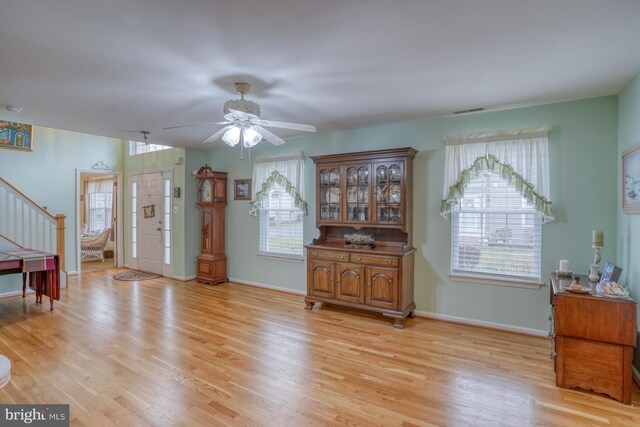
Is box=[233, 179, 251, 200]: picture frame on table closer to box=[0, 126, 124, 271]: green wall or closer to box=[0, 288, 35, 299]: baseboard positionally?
box=[0, 126, 124, 271]: green wall

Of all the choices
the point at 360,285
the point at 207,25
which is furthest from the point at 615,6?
the point at 360,285

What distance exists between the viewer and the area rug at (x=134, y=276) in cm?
621

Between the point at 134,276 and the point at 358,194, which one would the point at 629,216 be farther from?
the point at 134,276

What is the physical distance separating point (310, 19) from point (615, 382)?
10.6 feet

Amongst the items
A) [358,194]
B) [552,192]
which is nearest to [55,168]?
[358,194]

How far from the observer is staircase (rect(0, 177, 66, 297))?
4.98m

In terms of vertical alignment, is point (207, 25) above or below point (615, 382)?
above

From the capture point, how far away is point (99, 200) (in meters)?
9.06

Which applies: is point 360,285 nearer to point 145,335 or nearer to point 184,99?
point 145,335

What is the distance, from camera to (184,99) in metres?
3.33

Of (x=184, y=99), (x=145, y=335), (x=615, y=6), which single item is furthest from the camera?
(x=145, y=335)

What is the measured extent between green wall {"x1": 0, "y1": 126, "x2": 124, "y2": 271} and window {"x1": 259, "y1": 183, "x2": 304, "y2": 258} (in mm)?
3817

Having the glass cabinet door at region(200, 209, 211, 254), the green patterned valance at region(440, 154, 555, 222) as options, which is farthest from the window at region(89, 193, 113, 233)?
the green patterned valance at region(440, 154, 555, 222)

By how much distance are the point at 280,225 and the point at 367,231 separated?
1.56m
